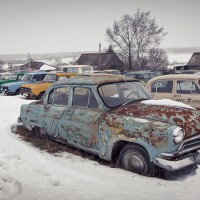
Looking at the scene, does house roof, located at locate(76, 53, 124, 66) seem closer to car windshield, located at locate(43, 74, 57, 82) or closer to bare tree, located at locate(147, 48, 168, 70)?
bare tree, located at locate(147, 48, 168, 70)

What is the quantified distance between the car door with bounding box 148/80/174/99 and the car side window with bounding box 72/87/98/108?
359 centimetres

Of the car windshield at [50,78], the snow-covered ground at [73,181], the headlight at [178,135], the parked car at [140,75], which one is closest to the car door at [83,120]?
the snow-covered ground at [73,181]

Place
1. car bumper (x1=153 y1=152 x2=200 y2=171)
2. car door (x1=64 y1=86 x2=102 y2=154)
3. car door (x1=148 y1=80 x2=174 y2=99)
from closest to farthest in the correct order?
car bumper (x1=153 y1=152 x2=200 y2=171) → car door (x1=64 y1=86 x2=102 y2=154) → car door (x1=148 y1=80 x2=174 y2=99)

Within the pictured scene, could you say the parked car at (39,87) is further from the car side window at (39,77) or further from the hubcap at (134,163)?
the hubcap at (134,163)

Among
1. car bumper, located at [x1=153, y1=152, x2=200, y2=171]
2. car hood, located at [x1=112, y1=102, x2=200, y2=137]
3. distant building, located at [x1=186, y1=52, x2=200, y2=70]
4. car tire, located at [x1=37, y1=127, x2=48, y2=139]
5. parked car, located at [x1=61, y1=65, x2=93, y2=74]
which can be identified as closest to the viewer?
car bumper, located at [x1=153, y1=152, x2=200, y2=171]

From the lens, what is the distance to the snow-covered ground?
148 inches

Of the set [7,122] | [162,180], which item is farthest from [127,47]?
[162,180]

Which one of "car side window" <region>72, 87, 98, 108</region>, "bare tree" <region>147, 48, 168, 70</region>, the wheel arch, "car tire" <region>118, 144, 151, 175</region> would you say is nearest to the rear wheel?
"car side window" <region>72, 87, 98, 108</region>

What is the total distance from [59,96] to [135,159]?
2.45m

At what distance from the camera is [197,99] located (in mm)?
7949

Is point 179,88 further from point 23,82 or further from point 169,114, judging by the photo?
point 23,82

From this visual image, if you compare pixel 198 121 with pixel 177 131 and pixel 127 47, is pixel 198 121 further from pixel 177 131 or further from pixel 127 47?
pixel 127 47

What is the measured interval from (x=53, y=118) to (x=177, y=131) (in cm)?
293

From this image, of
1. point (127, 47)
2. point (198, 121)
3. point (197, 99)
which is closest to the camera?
point (198, 121)
